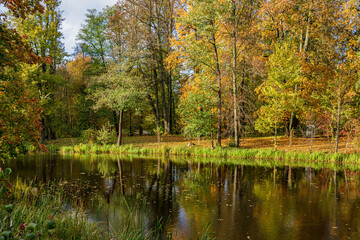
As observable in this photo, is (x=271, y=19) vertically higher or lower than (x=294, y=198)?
higher

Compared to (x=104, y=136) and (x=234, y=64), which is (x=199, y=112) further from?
(x=104, y=136)

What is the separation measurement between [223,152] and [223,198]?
34.3 ft

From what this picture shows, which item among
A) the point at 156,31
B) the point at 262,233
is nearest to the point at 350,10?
the point at 156,31

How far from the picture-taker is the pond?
6844 mm

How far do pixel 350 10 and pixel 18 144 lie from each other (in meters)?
24.7

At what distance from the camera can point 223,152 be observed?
1994 centimetres

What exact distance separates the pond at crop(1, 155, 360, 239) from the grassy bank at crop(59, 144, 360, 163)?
2.60 m

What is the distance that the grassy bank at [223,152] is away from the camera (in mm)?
17562

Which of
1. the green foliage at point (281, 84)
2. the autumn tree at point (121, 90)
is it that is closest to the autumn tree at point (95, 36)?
the autumn tree at point (121, 90)

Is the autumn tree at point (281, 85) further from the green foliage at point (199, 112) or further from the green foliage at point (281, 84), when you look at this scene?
the green foliage at point (199, 112)

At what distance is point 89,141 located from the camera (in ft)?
80.5

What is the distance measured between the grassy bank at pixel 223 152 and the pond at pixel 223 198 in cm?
260

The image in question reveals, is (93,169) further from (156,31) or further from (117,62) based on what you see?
(156,31)

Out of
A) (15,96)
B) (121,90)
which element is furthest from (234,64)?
(15,96)
